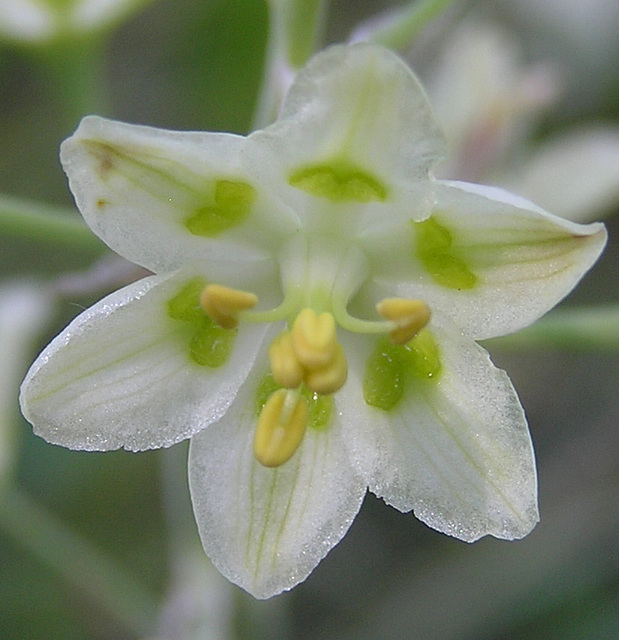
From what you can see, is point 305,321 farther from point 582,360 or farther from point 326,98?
point 582,360

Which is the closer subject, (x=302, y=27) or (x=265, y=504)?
(x=265, y=504)

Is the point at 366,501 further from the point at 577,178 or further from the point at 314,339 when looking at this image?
the point at 314,339

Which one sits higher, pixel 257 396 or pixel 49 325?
pixel 257 396

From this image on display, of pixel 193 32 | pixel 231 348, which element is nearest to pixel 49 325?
pixel 193 32

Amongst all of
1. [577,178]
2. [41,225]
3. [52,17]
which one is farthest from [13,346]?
[577,178]

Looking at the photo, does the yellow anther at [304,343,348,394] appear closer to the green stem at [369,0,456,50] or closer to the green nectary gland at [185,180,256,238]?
the green nectary gland at [185,180,256,238]

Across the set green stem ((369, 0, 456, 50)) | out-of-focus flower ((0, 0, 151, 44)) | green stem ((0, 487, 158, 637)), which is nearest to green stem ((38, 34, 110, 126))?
out-of-focus flower ((0, 0, 151, 44))

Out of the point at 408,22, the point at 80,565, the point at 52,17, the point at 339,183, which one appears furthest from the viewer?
the point at 80,565
